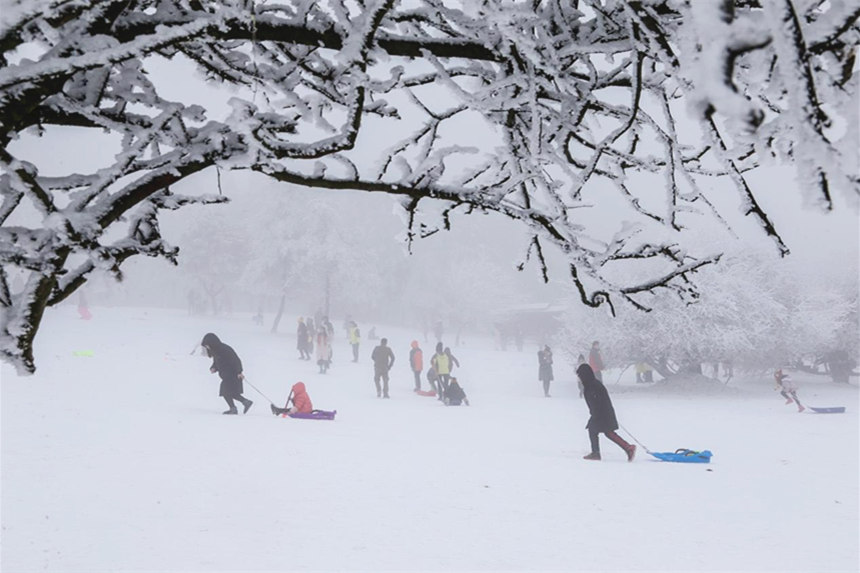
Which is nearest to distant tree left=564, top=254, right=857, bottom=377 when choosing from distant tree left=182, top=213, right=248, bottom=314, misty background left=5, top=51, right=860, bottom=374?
misty background left=5, top=51, right=860, bottom=374

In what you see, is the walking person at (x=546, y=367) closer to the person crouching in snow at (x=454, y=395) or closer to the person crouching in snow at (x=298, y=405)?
the person crouching in snow at (x=454, y=395)

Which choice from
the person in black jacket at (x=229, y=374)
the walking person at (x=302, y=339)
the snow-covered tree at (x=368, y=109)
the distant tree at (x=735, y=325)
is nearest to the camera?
the snow-covered tree at (x=368, y=109)

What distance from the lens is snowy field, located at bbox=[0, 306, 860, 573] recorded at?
4.68 m

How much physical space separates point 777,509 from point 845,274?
29.7m

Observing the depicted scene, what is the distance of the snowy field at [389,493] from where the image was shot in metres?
4.68

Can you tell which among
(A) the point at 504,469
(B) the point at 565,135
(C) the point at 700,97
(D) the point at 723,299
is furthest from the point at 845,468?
(D) the point at 723,299

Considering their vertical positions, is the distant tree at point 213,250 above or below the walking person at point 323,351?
above

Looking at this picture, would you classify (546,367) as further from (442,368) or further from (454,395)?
(454,395)

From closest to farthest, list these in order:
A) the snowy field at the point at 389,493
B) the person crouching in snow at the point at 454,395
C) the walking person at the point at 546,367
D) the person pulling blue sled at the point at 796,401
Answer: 1. the snowy field at the point at 389,493
2. the person pulling blue sled at the point at 796,401
3. the person crouching in snow at the point at 454,395
4. the walking person at the point at 546,367

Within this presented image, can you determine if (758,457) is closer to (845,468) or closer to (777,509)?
(845,468)

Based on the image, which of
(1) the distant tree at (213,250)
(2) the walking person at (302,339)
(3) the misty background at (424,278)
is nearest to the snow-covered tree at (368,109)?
(3) the misty background at (424,278)

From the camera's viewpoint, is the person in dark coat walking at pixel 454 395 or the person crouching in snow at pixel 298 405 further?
the person in dark coat walking at pixel 454 395

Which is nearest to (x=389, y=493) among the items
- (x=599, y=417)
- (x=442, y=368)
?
(x=599, y=417)

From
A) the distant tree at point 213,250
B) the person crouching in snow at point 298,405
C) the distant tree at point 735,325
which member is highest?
the distant tree at point 213,250
